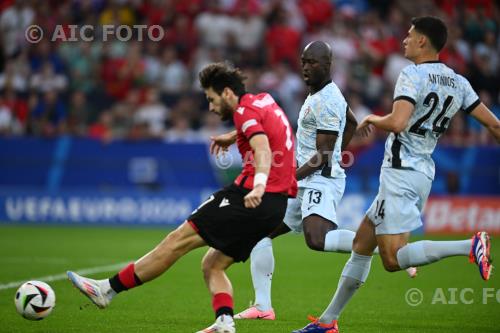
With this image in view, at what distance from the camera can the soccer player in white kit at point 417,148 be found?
7203mm

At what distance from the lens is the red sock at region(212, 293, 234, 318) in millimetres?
6875

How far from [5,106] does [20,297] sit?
13019 mm

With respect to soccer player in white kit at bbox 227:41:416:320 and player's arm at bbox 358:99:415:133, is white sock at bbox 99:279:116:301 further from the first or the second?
player's arm at bbox 358:99:415:133

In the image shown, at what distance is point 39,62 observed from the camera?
20.8 metres

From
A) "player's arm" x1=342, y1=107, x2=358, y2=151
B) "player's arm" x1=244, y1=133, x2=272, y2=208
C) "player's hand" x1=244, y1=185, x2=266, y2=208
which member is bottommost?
"player's hand" x1=244, y1=185, x2=266, y2=208

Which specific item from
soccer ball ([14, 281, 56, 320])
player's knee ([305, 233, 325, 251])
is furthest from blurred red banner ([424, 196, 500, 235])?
soccer ball ([14, 281, 56, 320])

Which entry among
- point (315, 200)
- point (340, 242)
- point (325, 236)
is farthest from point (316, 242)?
point (315, 200)

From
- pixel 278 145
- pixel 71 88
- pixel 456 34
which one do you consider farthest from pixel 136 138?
pixel 278 145

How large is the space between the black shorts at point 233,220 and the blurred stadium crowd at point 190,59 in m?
12.0

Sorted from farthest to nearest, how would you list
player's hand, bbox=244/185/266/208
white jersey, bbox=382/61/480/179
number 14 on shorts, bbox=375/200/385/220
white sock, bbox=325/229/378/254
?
white sock, bbox=325/229/378/254
number 14 on shorts, bbox=375/200/385/220
white jersey, bbox=382/61/480/179
player's hand, bbox=244/185/266/208

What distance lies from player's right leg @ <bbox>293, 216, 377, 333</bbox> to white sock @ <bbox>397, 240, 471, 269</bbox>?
1.26 feet

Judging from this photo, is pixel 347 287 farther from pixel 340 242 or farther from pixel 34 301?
pixel 34 301

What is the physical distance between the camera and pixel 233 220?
22.4ft

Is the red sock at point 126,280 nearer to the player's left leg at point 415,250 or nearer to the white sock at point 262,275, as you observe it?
the white sock at point 262,275
